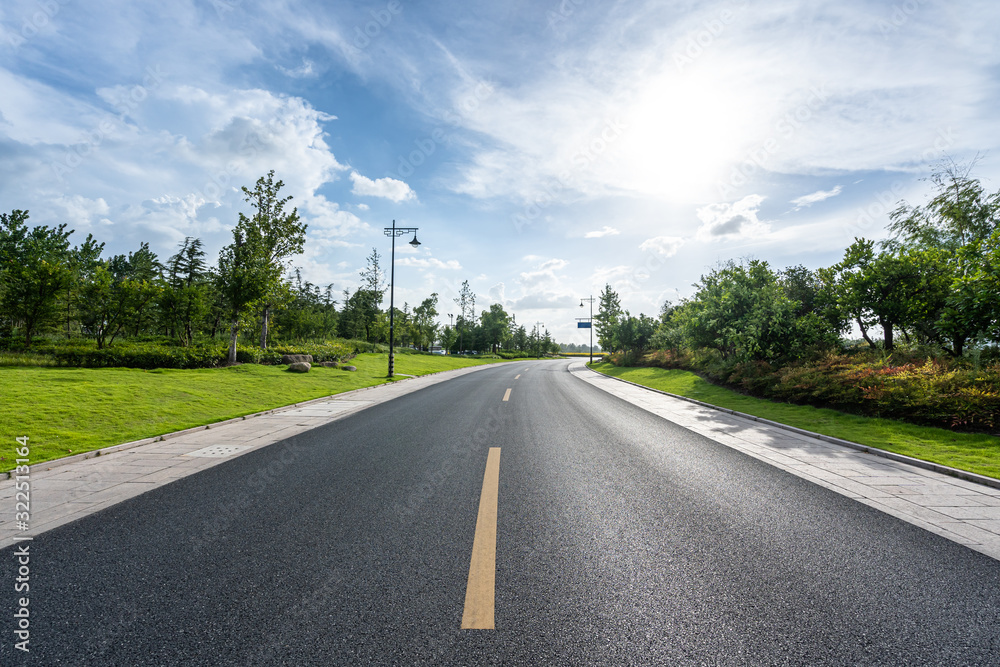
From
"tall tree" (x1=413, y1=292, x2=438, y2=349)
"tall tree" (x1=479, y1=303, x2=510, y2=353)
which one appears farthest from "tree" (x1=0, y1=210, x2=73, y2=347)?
"tall tree" (x1=479, y1=303, x2=510, y2=353)

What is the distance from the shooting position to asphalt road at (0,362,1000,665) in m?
2.23

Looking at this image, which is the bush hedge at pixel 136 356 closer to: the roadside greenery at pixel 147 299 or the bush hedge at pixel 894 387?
the roadside greenery at pixel 147 299

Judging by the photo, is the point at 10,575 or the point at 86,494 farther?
the point at 86,494

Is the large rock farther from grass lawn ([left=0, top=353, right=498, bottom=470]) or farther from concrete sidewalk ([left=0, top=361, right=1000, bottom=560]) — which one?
concrete sidewalk ([left=0, top=361, right=1000, bottom=560])

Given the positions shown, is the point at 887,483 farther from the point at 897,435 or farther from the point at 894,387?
the point at 894,387

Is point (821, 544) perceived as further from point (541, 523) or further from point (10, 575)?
point (10, 575)

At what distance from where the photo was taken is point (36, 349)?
15797 millimetres

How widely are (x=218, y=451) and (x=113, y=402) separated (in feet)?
18.1

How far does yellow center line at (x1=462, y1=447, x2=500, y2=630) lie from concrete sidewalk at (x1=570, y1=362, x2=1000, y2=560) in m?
4.30

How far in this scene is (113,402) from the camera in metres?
9.83

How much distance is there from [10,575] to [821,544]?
6625mm

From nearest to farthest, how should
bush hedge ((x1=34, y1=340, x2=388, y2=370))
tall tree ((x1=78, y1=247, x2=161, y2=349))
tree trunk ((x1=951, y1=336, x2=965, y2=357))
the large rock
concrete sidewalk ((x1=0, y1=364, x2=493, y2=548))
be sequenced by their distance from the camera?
1. concrete sidewalk ((x1=0, y1=364, x2=493, y2=548))
2. tree trunk ((x1=951, y1=336, x2=965, y2=357))
3. bush hedge ((x1=34, y1=340, x2=388, y2=370))
4. tall tree ((x1=78, y1=247, x2=161, y2=349))
5. the large rock

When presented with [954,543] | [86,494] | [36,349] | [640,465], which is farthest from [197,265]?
[954,543]

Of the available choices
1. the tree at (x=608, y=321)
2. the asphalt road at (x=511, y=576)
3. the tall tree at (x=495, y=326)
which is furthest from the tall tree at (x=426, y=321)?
the asphalt road at (x=511, y=576)
